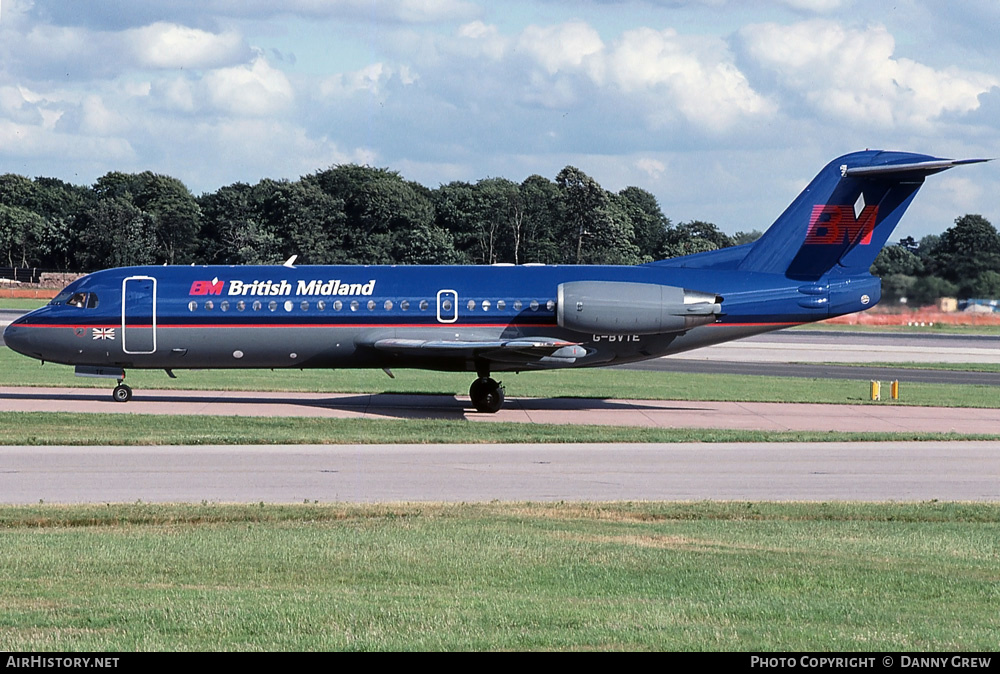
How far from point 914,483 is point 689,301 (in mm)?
10495

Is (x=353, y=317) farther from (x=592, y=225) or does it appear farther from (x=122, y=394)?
(x=592, y=225)

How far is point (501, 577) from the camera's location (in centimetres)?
1147

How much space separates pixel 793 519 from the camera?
52.2ft

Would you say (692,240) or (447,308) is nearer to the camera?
(447,308)

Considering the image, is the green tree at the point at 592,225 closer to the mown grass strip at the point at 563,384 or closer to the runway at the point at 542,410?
the mown grass strip at the point at 563,384

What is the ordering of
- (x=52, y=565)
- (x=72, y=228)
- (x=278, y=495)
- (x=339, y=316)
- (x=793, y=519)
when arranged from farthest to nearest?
(x=72, y=228) → (x=339, y=316) → (x=278, y=495) → (x=793, y=519) → (x=52, y=565)

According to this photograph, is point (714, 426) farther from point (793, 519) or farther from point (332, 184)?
point (332, 184)

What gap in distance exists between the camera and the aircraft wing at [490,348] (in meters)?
28.9

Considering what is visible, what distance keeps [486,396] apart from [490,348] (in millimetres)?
1412

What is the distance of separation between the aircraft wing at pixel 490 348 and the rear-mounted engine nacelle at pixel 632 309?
630mm

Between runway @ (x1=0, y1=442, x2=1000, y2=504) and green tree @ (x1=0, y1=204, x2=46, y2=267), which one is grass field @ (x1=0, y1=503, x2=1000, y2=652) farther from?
green tree @ (x1=0, y1=204, x2=46, y2=267)

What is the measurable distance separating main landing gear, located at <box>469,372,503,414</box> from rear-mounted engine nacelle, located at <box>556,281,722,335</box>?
2.48 m

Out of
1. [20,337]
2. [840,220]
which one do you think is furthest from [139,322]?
[840,220]

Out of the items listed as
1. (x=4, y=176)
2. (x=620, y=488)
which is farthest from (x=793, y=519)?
(x=4, y=176)
